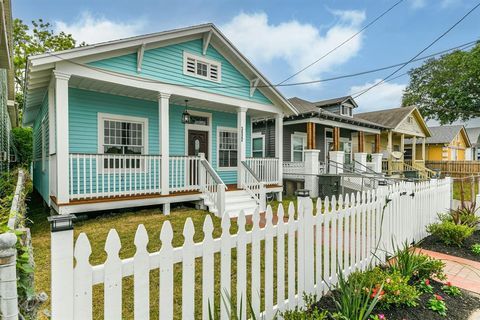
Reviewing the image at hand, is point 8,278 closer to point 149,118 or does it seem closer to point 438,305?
point 438,305

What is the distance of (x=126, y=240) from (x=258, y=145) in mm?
10721

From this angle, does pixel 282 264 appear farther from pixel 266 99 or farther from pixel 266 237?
pixel 266 99

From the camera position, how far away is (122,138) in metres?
8.33

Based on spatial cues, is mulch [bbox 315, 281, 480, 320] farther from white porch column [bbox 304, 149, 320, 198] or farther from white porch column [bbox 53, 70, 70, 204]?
white porch column [bbox 304, 149, 320, 198]

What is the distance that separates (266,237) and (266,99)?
8.72 m

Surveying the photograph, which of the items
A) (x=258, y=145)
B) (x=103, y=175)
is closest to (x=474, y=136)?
(x=258, y=145)

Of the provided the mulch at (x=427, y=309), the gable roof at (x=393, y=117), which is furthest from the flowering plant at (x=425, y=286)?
the gable roof at (x=393, y=117)

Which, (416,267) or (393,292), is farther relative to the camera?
(416,267)

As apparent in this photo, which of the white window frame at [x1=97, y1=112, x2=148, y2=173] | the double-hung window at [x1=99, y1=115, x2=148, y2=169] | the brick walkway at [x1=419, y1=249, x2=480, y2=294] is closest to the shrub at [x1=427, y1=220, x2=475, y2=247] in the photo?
the brick walkway at [x1=419, y1=249, x2=480, y2=294]

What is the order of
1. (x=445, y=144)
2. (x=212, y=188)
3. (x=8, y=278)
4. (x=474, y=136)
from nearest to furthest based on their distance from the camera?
(x=8, y=278)
(x=212, y=188)
(x=445, y=144)
(x=474, y=136)

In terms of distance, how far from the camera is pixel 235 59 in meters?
9.57

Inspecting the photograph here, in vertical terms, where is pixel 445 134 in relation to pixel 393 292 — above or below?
above

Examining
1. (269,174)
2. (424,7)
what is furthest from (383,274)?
(424,7)

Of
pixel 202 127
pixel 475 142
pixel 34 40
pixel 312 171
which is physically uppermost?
pixel 34 40
